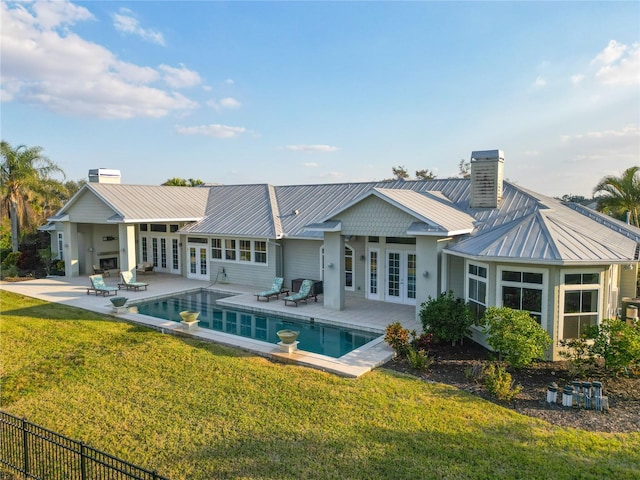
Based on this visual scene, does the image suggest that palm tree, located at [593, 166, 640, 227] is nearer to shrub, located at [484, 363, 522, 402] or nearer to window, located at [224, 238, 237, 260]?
shrub, located at [484, 363, 522, 402]

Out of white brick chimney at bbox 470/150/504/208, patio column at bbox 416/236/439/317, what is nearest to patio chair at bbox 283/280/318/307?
patio column at bbox 416/236/439/317

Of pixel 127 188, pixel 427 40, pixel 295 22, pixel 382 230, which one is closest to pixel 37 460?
pixel 382 230

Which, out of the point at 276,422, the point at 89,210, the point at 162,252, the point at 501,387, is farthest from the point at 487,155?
the point at 89,210

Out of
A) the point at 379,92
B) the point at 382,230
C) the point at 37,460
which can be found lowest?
the point at 37,460

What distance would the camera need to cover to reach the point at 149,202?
24.0m

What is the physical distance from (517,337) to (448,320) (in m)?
2.63

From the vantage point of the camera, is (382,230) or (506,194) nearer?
(382,230)

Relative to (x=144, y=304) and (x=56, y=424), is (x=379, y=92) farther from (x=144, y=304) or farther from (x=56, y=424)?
(x=56, y=424)

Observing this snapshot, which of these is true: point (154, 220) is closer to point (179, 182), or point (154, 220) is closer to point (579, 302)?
point (579, 302)

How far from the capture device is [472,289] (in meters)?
13.6

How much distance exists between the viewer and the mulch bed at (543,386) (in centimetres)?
827

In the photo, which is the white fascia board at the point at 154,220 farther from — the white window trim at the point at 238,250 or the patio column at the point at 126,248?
the white window trim at the point at 238,250

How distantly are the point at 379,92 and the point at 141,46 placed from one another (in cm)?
1129

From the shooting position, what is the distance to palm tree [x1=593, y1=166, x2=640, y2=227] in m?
22.2
